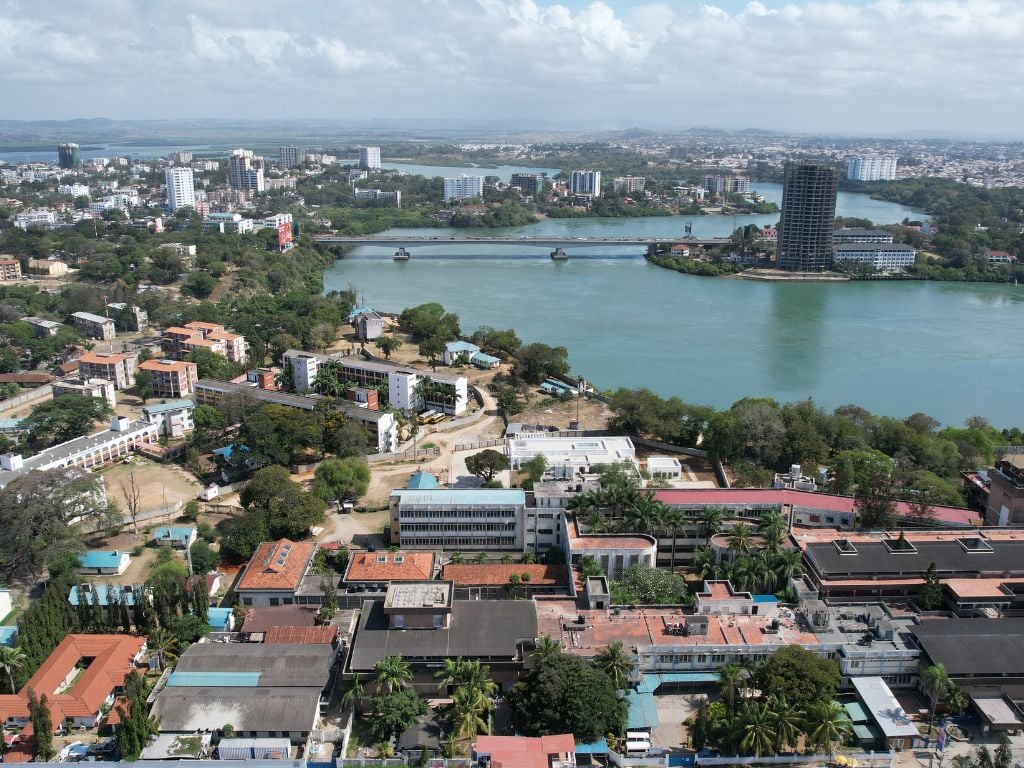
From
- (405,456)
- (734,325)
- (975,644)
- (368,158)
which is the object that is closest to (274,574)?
(405,456)

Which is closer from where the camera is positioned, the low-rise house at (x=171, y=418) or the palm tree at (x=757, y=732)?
the palm tree at (x=757, y=732)

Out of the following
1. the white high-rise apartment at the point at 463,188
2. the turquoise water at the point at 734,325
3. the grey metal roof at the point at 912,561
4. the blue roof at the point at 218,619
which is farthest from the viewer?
the white high-rise apartment at the point at 463,188

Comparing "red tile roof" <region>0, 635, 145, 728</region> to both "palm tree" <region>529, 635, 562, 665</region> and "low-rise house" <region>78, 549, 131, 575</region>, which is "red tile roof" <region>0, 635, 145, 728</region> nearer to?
"low-rise house" <region>78, 549, 131, 575</region>

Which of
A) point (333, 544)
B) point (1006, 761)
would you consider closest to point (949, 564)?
point (1006, 761)

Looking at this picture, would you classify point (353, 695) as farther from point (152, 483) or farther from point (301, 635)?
point (152, 483)

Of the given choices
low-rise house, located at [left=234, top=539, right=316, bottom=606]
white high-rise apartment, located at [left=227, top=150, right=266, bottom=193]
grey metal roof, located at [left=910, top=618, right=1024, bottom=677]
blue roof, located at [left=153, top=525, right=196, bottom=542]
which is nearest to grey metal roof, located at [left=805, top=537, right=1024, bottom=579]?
grey metal roof, located at [left=910, top=618, right=1024, bottom=677]

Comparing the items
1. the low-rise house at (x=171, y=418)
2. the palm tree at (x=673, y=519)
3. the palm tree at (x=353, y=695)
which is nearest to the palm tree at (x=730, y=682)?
the palm tree at (x=673, y=519)

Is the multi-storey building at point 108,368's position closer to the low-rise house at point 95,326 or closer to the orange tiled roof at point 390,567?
the low-rise house at point 95,326

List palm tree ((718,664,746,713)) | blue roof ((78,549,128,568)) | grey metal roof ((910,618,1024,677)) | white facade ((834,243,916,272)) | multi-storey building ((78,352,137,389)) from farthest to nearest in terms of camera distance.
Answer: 1. white facade ((834,243,916,272))
2. multi-storey building ((78,352,137,389))
3. blue roof ((78,549,128,568))
4. grey metal roof ((910,618,1024,677))
5. palm tree ((718,664,746,713))
